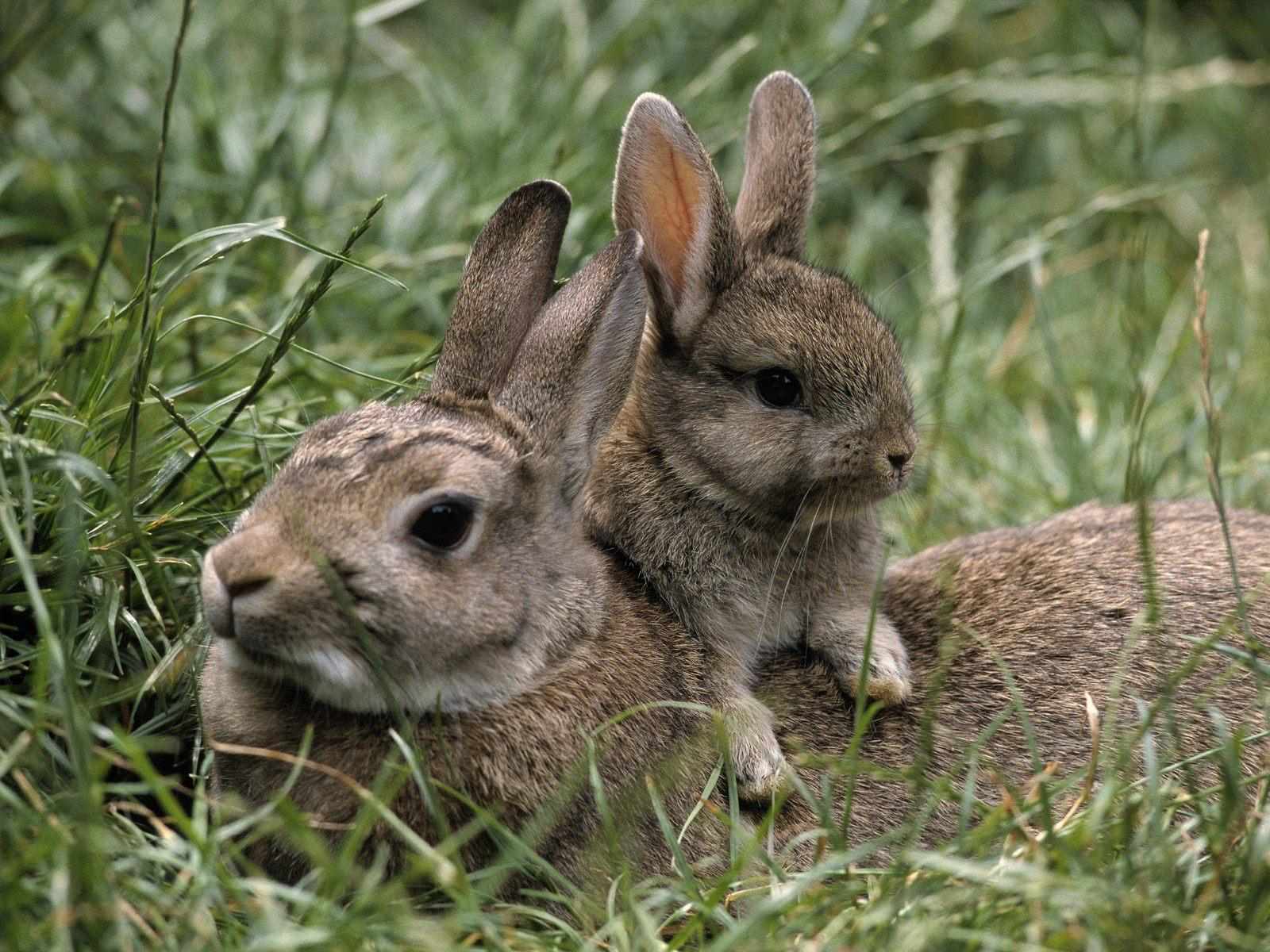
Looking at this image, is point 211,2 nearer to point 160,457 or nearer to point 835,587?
point 160,457

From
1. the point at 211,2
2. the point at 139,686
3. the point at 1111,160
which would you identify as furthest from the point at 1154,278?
the point at 139,686

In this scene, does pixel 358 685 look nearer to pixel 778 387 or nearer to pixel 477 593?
pixel 477 593

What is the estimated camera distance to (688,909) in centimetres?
400

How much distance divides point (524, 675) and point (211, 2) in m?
4.84

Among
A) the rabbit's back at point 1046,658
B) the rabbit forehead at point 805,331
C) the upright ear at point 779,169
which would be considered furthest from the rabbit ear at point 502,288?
the rabbit's back at point 1046,658

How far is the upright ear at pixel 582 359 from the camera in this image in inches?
176

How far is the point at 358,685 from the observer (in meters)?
3.92

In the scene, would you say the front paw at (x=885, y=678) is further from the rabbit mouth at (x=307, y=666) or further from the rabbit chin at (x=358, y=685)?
the rabbit mouth at (x=307, y=666)

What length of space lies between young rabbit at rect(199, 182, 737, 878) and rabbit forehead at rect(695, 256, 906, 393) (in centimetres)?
48

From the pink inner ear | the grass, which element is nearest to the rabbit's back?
the grass

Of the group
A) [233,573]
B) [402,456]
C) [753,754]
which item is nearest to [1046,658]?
[753,754]

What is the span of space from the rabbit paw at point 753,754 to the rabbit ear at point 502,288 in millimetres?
1102

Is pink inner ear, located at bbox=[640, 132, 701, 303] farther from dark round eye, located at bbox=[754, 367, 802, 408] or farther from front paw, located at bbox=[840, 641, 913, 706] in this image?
front paw, located at bbox=[840, 641, 913, 706]

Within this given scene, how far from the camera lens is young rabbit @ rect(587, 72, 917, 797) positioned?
4.77 m
